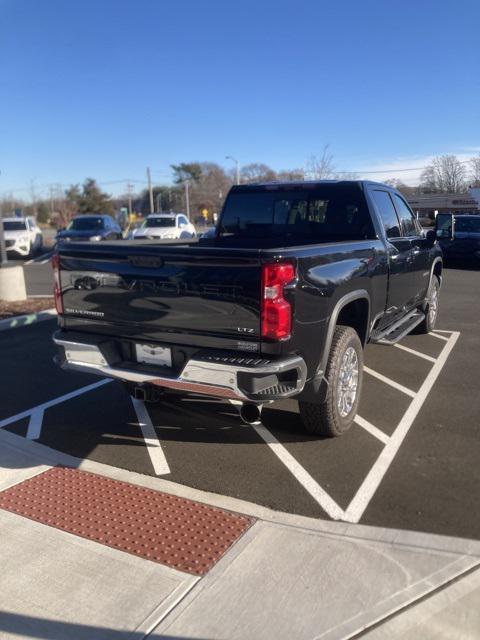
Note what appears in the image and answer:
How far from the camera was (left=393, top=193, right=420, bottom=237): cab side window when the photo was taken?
20.4 ft

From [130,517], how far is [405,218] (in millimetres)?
4629

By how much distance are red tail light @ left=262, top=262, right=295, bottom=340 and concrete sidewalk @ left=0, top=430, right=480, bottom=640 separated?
113 centimetres

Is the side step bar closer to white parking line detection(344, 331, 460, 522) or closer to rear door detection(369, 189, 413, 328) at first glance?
rear door detection(369, 189, 413, 328)

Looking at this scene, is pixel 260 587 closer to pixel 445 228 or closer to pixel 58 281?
pixel 58 281

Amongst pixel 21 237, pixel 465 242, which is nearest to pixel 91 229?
pixel 21 237

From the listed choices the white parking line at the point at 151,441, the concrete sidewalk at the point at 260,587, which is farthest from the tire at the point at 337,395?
the white parking line at the point at 151,441

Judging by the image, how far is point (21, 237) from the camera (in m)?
21.1

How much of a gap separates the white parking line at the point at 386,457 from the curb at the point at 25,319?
6.18 metres

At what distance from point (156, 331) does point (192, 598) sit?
172 cm

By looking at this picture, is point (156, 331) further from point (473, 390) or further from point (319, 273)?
point (473, 390)

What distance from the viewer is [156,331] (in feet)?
12.4

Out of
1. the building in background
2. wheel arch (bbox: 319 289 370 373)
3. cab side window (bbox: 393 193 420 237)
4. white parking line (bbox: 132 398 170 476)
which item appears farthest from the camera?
the building in background

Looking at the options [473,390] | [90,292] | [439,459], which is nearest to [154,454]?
[90,292]

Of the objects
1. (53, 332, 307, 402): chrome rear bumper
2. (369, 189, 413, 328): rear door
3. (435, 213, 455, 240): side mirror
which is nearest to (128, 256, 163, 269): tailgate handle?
(53, 332, 307, 402): chrome rear bumper
